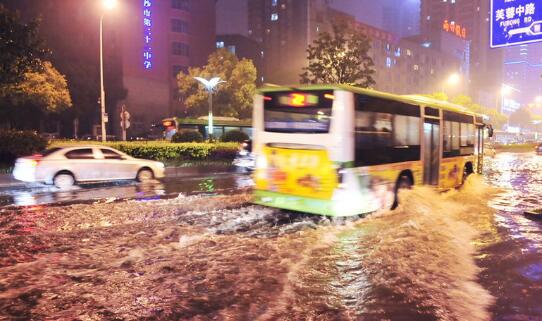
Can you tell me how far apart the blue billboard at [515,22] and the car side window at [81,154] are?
14.2 meters

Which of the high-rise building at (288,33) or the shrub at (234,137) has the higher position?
the high-rise building at (288,33)

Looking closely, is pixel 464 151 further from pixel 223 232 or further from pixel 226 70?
pixel 226 70

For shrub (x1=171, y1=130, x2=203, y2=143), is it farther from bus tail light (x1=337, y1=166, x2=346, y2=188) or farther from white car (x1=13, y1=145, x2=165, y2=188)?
bus tail light (x1=337, y1=166, x2=346, y2=188)

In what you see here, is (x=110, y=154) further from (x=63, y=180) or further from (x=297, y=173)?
(x=297, y=173)

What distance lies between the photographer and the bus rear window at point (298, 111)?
9.52 metres

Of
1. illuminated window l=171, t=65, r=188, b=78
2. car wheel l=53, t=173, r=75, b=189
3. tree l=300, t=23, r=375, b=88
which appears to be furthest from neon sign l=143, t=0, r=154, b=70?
car wheel l=53, t=173, r=75, b=189

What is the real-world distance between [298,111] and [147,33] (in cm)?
5682

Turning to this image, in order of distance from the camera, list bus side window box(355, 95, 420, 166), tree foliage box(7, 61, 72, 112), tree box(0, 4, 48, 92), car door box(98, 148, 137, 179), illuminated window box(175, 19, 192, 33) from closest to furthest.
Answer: bus side window box(355, 95, 420, 166), car door box(98, 148, 137, 179), tree box(0, 4, 48, 92), tree foliage box(7, 61, 72, 112), illuminated window box(175, 19, 192, 33)

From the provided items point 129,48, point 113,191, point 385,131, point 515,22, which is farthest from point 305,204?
point 129,48

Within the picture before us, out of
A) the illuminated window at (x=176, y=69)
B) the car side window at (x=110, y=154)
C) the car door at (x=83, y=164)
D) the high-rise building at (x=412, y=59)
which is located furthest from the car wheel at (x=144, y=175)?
the high-rise building at (x=412, y=59)

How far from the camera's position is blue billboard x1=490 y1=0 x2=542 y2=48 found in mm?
12617

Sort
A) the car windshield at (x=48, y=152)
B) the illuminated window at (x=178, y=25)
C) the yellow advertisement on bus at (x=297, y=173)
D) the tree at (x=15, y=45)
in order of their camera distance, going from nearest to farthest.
A: the yellow advertisement on bus at (x=297, y=173), the car windshield at (x=48, y=152), the tree at (x=15, y=45), the illuminated window at (x=178, y=25)

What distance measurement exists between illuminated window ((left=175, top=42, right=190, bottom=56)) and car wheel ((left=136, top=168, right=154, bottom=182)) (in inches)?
2021

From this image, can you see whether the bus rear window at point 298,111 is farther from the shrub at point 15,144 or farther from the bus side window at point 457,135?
the shrub at point 15,144
